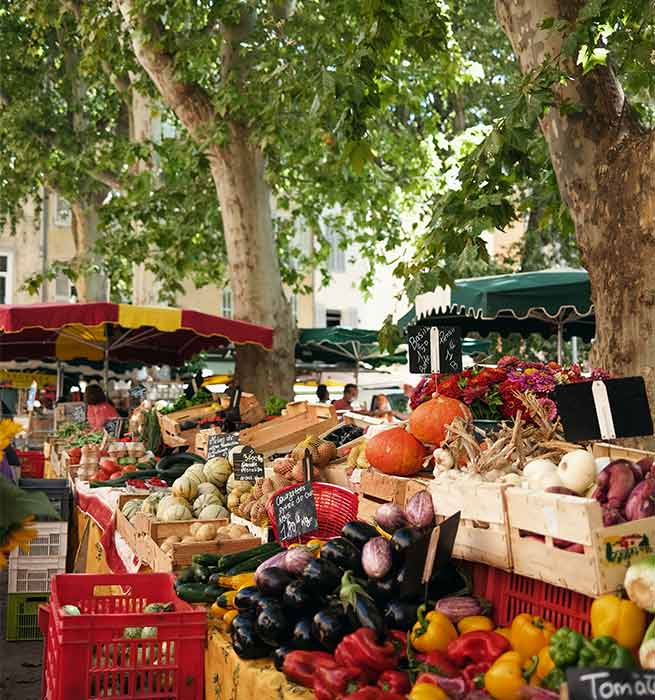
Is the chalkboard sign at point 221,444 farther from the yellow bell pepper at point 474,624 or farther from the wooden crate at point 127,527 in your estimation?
the yellow bell pepper at point 474,624

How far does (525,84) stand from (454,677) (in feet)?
11.9

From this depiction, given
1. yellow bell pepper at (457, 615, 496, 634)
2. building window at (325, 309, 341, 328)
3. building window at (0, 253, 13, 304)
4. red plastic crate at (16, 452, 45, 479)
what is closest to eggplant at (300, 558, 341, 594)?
yellow bell pepper at (457, 615, 496, 634)

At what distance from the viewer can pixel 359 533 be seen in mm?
3463

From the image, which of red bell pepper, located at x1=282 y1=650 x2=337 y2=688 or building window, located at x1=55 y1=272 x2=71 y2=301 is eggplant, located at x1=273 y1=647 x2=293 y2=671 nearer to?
red bell pepper, located at x1=282 y1=650 x2=337 y2=688

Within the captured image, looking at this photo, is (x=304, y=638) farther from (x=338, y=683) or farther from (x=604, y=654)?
(x=604, y=654)

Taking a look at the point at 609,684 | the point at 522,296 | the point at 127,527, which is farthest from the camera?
the point at 522,296

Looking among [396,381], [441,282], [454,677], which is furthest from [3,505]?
[396,381]

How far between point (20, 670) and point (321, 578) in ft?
10.6

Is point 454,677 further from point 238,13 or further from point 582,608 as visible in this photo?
point 238,13

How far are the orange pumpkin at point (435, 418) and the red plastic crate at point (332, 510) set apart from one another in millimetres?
484

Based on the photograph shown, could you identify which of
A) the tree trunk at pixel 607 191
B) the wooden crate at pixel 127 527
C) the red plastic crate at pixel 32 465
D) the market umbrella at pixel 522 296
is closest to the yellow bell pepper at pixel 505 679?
the tree trunk at pixel 607 191

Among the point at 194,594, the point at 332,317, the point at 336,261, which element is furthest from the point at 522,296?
the point at 336,261

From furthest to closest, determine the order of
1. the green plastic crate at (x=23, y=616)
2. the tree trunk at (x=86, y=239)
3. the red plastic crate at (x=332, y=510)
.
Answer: the tree trunk at (x=86, y=239), the green plastic crate at (x=23, y=616), the red plastic crate at (x=332, y=510)

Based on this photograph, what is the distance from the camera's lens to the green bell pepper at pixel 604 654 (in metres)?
2.44
